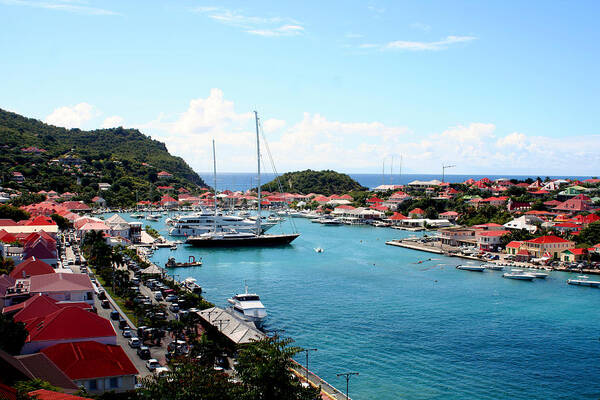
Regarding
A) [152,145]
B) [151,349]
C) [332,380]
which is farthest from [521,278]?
[152,145]

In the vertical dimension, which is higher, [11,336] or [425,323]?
[11,336]

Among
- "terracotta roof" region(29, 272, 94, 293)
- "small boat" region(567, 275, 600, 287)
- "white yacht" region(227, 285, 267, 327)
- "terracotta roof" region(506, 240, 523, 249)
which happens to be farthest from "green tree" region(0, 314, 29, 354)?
"terracotta roof" region(506, 240, 523, 249)

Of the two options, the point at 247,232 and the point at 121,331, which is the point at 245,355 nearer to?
the point at 121,331

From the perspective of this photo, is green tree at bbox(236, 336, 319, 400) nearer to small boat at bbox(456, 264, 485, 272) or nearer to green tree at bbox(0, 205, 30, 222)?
small boat at bbox(456, 264, 485, 272)

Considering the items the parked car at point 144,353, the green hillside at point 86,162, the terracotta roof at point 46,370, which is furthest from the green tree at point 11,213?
the terracotta roof at point 46,370

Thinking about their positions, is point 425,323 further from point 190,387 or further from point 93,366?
point 190,387

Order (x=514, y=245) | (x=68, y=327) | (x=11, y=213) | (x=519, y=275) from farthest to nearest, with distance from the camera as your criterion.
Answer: (x=11, y=213) < (x=514, y=245) < (x=519, y=275) < (x=68, y=327)

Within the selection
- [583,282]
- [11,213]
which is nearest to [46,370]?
[583,282]
